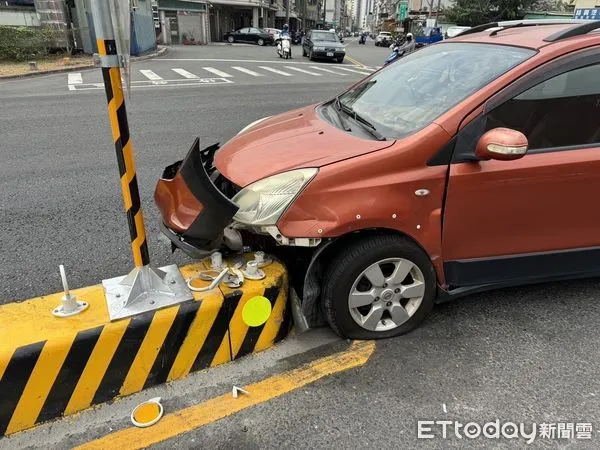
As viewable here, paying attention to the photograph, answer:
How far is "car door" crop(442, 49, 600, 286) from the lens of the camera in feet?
8.34

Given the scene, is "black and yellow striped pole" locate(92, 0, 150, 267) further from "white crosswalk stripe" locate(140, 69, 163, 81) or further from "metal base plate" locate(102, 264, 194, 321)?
"white crosswalk stripe" locate(140, 69, 163, 81)

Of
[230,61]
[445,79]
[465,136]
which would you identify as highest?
[445,79]

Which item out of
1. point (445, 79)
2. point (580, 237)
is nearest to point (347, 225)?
point (445, 79)

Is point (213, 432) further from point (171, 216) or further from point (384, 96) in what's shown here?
point (384, 96)

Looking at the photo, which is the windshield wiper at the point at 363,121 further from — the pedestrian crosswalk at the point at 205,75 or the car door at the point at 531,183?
the pedestrian crosswalk at the point at 205,75

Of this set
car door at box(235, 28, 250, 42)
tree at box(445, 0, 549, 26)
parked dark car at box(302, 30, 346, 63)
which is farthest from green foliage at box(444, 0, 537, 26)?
parked dark car at box(302, 30, 346, 63)

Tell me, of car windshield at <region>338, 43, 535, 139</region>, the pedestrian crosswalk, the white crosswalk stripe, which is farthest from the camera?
the white crosswalk stripe

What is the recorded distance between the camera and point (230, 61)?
71.5 feet

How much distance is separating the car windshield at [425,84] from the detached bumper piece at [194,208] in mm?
1051

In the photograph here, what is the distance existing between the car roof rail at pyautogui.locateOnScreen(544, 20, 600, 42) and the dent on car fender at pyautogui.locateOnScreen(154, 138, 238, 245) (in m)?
2.11

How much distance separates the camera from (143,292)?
251 cm

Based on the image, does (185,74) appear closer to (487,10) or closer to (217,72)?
(217,72)

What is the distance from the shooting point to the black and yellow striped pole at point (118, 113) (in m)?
2.03

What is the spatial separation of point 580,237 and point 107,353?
9.12 ft
